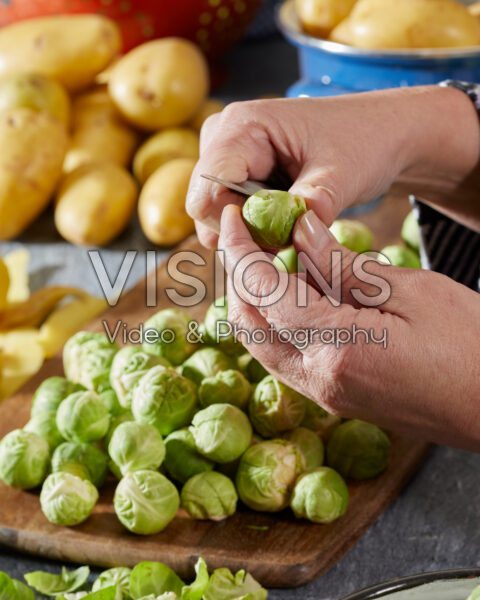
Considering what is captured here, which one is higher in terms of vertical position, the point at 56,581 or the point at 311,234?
the point at 311,234

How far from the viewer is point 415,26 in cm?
156

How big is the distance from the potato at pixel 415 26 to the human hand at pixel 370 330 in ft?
2.74

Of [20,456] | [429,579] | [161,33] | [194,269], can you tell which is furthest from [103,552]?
[161,33]

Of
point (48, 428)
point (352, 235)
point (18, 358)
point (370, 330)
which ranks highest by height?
point (370, 330)

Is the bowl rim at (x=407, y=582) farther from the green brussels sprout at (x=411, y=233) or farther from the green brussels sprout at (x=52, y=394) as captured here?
the green brussels sprout at (x=411, y=233)

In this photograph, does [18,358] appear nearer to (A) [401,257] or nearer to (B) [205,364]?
(B) [205,364]

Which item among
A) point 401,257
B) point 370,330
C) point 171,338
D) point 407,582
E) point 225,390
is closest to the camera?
point 407,582

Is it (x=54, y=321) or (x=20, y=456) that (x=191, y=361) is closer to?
(x=20, y=456)

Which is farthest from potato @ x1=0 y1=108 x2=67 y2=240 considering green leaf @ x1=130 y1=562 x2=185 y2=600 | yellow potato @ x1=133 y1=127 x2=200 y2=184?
green leaf @ x1=130 y1=562 x2=185 y2=600

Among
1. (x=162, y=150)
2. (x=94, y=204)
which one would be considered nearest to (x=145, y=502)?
(x=94, y=204)

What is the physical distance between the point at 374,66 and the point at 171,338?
735 mm

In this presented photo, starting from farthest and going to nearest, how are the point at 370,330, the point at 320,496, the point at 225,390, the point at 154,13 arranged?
the point at 154,13 < the point at 225,390 < the point at 320,496 < the point at 370,330

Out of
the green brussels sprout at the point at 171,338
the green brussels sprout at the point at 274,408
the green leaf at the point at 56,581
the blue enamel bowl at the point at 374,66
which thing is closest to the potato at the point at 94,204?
the blue enamel bowl at the point at 374,66

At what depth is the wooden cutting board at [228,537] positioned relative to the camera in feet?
3.12
